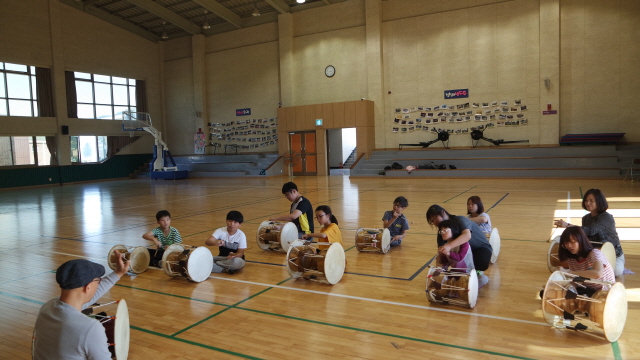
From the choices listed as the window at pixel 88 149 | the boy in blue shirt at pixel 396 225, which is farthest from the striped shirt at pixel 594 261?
the window at pixel 88 149

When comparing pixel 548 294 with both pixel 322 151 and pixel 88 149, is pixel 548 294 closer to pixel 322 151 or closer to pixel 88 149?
pixel 322 151

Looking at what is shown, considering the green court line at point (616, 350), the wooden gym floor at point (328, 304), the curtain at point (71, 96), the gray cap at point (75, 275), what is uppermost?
the curtain at point (71, 96)

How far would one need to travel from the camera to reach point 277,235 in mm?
7219

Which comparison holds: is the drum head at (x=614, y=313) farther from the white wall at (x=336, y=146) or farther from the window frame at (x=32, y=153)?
the window frame at (x=32, y=153)

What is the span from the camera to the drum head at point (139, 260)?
6.31 meters

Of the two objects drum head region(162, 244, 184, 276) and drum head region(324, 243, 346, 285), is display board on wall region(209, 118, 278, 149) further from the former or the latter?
drum head region(324, 243, 346, 285)

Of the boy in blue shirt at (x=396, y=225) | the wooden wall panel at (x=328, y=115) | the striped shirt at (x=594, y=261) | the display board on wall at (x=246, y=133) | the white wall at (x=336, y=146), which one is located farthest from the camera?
the white wall at (x=336, y=146)

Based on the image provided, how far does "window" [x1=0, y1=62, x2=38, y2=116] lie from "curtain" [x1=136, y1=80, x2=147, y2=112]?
21.1 ft

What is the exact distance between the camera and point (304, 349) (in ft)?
12.5

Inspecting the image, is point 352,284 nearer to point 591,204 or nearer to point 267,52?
point 591,204

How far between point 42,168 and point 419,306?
83.8ft

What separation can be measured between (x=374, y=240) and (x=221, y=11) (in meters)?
22.5

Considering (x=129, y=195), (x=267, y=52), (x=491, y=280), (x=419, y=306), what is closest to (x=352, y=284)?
(x=419, y=306)

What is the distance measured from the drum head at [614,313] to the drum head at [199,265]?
441 cm
